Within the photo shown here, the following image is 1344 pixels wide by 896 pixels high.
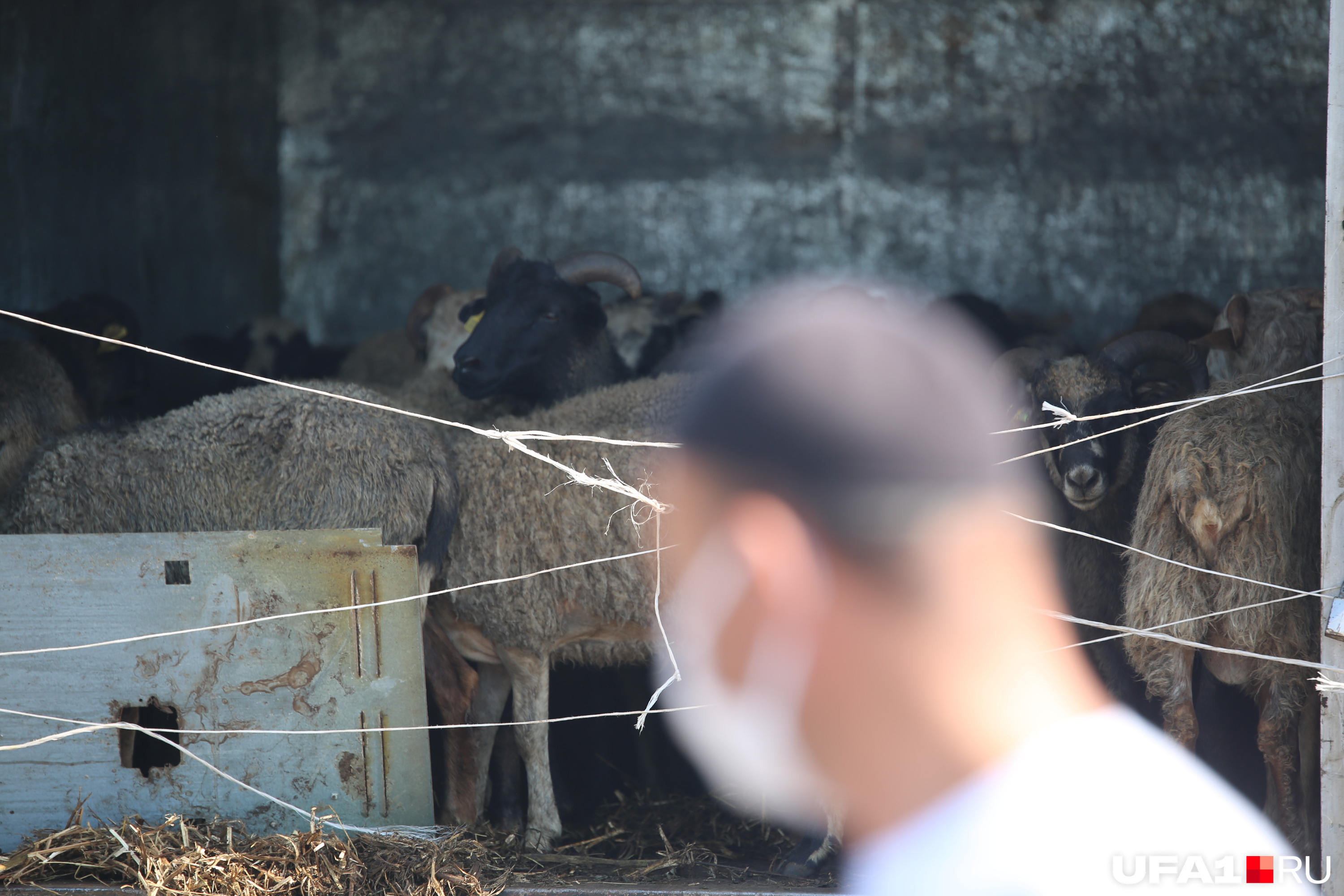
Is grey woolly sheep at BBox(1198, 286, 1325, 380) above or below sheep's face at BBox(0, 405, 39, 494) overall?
above

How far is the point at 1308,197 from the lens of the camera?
945cm

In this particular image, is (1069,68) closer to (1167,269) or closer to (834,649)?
(1167,269)

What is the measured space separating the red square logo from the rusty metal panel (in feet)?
8.52

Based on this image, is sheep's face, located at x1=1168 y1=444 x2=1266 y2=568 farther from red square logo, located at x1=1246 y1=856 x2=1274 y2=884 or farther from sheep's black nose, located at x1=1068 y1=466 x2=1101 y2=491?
red square logo, located at x1=1246 y1=856 x2=1274 y2=884

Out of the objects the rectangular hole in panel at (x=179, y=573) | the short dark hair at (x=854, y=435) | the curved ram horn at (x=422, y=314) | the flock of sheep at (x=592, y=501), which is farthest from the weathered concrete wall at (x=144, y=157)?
the short dark hair at (x=854, y=435)

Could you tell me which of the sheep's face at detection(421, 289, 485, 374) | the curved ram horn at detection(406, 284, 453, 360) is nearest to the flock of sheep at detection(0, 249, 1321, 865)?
the sheep's face at detection(421, 289, 485, 374)

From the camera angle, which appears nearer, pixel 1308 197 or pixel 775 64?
pixel 1308 197

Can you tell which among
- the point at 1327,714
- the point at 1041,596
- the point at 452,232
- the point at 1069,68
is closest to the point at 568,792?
the point at 1041,596

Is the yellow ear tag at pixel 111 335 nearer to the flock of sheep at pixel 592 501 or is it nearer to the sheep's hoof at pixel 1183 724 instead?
the flock of sheep at pixel 592 501

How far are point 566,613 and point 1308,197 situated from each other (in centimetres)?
796

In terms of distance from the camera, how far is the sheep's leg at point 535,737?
4.50 metres

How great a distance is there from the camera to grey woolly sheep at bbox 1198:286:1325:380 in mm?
4500

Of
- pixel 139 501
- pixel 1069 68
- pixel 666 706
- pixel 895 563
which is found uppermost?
pixel 1069 68

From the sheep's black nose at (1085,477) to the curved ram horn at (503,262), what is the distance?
3.19m
